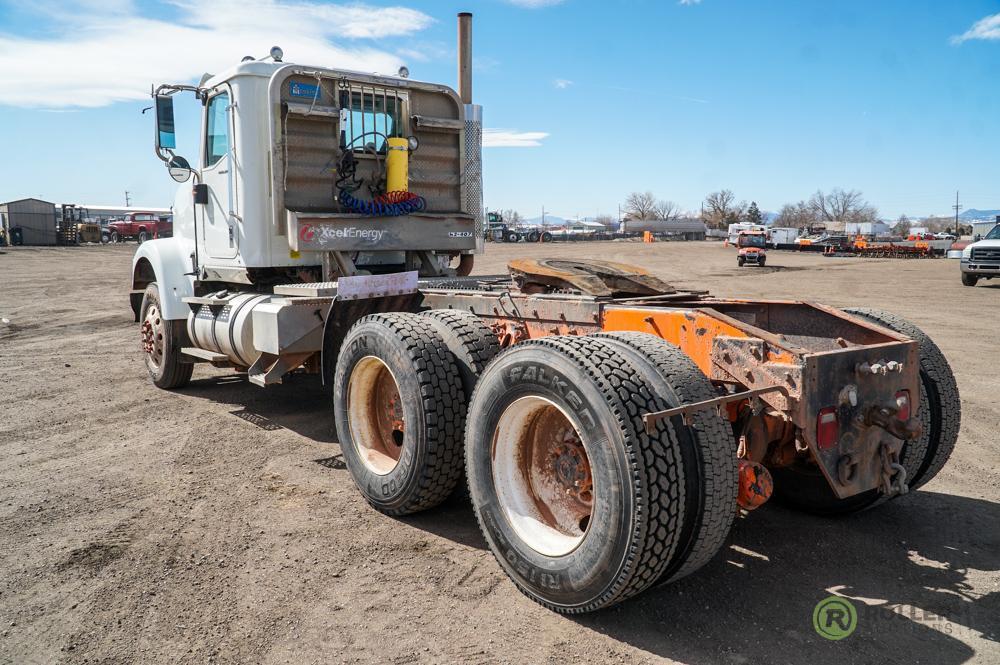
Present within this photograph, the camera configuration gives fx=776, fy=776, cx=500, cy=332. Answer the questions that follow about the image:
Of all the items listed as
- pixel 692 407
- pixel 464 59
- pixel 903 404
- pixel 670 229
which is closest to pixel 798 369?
pixel 692 407

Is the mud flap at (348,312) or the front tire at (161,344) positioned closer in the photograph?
the mud flap at (348,312)

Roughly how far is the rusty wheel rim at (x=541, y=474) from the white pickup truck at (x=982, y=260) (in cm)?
2168

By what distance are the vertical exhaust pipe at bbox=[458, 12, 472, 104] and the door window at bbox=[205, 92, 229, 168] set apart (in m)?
2.18

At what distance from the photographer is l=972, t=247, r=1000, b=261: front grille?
2088cm

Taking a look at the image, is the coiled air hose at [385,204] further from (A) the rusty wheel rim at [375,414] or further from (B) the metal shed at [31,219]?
(B) the metal shed at [31,219]

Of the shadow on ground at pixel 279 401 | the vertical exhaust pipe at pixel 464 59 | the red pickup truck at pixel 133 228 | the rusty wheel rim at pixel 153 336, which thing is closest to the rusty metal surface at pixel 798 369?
the shadow on ground at pixel 279 401

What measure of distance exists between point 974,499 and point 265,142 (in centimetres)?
579

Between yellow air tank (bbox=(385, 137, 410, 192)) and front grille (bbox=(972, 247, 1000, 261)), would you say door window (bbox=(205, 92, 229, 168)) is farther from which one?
front grille (bbox=(972, 247, 1000, 261))

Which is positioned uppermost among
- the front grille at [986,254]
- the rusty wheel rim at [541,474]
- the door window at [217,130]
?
the door window at [217,130]

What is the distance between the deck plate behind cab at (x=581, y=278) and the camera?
15.4 ft

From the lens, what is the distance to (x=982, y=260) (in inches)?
834

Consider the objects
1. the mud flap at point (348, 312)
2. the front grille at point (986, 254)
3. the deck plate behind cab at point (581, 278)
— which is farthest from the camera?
the front grille at point (986, 254)

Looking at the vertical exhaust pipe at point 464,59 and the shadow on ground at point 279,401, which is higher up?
the vertical exhaust pipe at point 464,59

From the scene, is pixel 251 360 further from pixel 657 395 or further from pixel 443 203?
pixel 657 395
